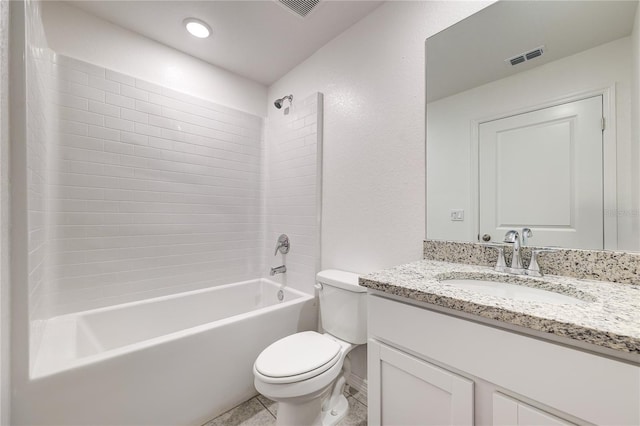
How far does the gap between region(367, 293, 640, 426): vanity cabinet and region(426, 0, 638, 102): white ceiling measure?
1091 millimetres

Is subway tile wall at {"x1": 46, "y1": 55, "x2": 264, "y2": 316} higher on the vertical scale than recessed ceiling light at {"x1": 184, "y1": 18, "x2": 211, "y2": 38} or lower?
lower

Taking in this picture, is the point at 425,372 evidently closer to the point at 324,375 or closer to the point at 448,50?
the point at 324,375

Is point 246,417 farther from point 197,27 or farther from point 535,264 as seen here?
point 197,27

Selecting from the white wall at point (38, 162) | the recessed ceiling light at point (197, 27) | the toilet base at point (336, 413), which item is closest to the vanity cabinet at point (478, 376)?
the toilet base at point (336, 413)

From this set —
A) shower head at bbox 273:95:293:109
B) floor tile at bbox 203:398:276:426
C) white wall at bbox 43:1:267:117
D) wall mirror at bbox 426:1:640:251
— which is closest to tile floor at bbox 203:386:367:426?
floor tile at bbox 203:398:276:426

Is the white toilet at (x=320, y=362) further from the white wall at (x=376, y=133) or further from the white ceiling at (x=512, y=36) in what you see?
the white ceiling at (x=512, y=36)

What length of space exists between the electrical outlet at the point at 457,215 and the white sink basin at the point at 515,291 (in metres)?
0.32

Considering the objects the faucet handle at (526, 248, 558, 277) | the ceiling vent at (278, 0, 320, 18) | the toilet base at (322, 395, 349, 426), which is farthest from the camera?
the ceiling vent at (278, 0, 320, 18)

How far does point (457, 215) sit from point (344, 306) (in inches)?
31.0

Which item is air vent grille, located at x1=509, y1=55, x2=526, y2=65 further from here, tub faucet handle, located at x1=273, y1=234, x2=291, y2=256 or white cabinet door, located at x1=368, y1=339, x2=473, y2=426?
tub faucet handle, located at x1=273, y1=234, x2=291, y2=256

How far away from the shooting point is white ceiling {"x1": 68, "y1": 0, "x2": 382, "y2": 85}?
1593 mm

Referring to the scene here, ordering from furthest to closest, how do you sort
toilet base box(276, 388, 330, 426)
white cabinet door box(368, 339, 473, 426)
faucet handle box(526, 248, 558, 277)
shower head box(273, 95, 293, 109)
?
shower head box(273, 95, 293, 109) → toilet base box(276, 388, 330, 426) → faucet handle box(526, 248, 558, 277) → white cabinet door box(368, 339, 473, 426)

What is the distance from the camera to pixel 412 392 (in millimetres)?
854

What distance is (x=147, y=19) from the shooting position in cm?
171
